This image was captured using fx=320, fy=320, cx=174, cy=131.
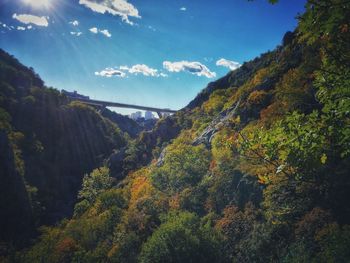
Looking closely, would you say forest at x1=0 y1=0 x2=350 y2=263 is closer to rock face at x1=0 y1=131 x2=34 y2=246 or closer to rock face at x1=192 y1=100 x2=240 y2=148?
rock face at x1=0 y1=131 x2=34 y2=246

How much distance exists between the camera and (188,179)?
6066 centimetres

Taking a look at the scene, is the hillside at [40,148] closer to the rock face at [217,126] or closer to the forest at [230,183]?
the forest at [230,183]

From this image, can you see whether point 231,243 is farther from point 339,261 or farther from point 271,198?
point 339,261

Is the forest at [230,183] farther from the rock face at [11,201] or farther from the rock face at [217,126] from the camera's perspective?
the rock face at [217,126]

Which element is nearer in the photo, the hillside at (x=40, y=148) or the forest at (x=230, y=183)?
the forest at (x=230, y=183)

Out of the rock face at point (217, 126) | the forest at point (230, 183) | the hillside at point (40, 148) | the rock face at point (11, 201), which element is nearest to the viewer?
the forest at point (230, 183)

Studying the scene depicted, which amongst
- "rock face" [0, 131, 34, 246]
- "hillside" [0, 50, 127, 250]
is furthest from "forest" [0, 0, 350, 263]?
"hillside" [0, 50, 127, 250]

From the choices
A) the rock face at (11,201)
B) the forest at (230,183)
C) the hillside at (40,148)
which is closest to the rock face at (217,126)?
the forest at (230,183)

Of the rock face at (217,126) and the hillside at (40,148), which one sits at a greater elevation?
the rock face at (217,126)

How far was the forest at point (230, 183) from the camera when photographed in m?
8.73

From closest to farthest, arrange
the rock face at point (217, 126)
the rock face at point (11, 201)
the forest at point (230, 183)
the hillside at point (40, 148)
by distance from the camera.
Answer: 1. the forest at point (230, 183)
2. the rock face at point (217, 126)
3. the rock face at point (11, 201)
4. the hillside at point (40, 148)

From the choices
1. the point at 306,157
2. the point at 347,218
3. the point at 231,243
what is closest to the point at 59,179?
the point at 231,243

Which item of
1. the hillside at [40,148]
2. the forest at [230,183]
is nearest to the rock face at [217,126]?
the forest at [230,183]

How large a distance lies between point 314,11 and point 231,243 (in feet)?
107
